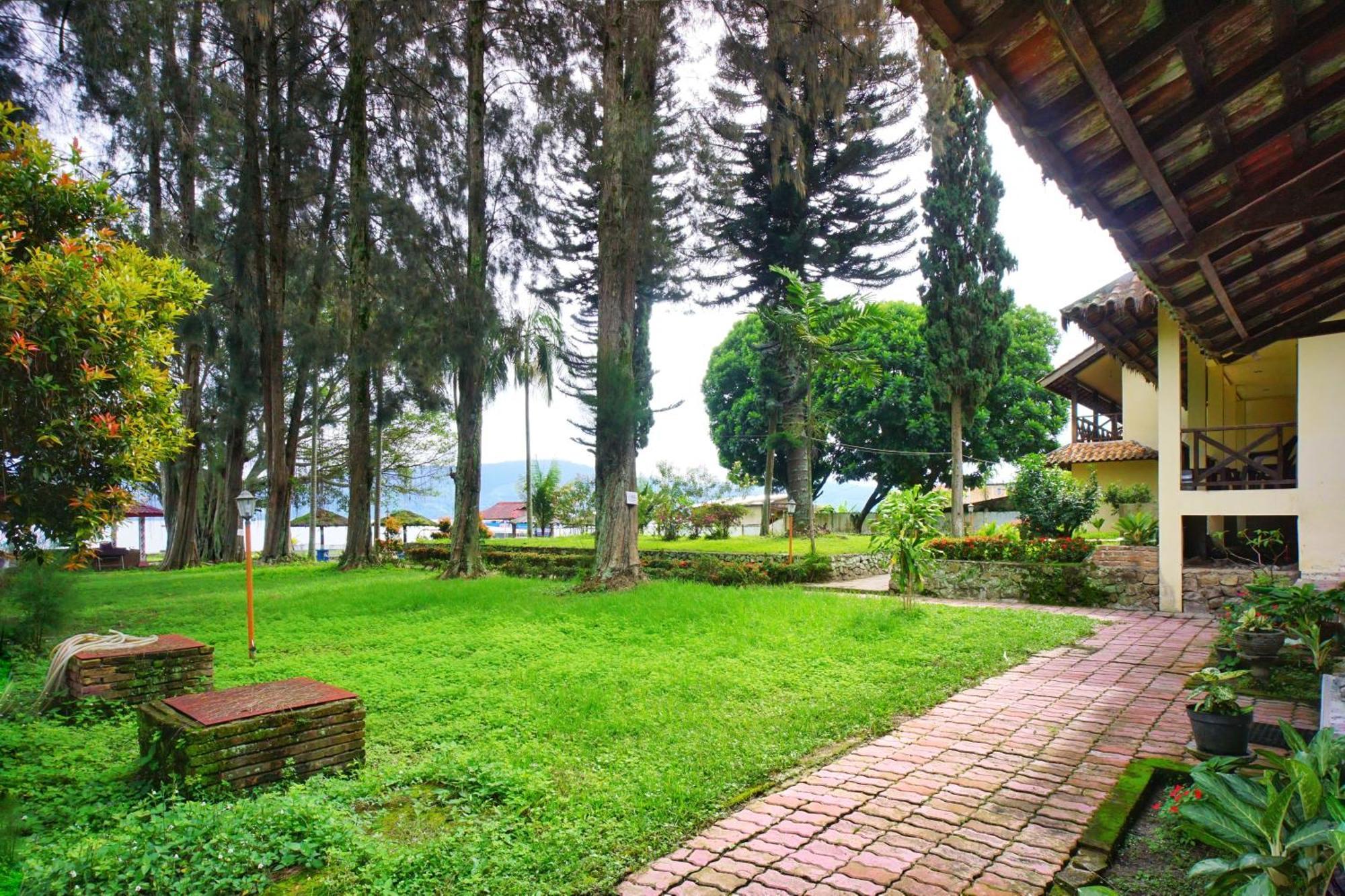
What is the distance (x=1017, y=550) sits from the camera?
10.6m

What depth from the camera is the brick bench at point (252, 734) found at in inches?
118

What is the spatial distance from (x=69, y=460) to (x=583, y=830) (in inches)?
140

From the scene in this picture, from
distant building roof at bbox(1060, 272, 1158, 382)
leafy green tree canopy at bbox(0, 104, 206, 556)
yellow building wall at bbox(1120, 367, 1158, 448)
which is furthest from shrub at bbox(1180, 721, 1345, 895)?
yellow building wall at bbox(1120, 367, 1158, 448)

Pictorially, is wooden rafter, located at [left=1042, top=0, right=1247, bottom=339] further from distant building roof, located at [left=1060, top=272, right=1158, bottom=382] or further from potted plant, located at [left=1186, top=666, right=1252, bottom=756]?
distant building roof, located at [left=1060, top=272, right=1158, bottom=382]

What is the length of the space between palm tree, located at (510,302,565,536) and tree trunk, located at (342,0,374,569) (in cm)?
396

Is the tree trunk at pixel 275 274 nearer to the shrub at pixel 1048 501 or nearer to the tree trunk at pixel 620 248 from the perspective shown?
the tree trunk at pixel 620 248

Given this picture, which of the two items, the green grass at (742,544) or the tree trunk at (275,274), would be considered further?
the tree trunk at (275,274)

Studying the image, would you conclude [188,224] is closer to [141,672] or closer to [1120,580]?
[141,672]

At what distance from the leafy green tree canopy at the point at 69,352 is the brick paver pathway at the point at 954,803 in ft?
12.4

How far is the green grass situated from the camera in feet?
47.5

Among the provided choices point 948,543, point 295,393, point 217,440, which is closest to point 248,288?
point 295,393

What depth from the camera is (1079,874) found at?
250 cm

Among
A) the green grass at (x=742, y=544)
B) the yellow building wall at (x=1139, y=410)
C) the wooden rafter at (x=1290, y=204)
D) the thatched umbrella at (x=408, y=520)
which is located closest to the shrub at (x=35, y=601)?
the wooden rafter at (x=1290, y=204)

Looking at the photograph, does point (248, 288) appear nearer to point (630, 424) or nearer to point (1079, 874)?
point (630, 424)
